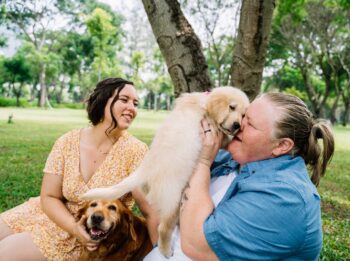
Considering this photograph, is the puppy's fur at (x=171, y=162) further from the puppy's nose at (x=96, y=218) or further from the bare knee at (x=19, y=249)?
the bare knee at (x=19, y=249)

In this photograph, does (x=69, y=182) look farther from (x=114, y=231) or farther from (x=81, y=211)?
(x=114, y=231)

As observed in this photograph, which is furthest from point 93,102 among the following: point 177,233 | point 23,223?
point 177,233

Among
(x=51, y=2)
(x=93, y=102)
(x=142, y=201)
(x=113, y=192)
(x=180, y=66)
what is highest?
(x=51, y=2)

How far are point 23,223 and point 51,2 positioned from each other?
137 ft

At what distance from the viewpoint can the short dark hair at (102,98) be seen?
336cm

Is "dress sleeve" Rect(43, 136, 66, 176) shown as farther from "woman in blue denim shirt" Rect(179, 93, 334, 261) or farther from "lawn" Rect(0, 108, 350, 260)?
"lawn" Rect(0, 108, 350, 260)

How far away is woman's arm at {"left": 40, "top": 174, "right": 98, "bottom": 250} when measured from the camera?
9.62 feet

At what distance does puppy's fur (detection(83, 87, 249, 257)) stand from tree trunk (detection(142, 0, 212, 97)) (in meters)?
0.93

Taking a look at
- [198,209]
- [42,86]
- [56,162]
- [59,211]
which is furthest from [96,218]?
[42,86]

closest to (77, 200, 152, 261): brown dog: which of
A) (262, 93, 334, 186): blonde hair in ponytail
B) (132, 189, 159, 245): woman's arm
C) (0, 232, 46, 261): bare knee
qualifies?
(132, 189, 159, 245): woman's arm

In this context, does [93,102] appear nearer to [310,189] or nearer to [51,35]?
[310,189]

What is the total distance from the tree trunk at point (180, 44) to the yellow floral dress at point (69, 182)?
76 centimetres

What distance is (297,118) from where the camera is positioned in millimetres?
2150

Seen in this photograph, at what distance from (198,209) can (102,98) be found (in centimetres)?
159
